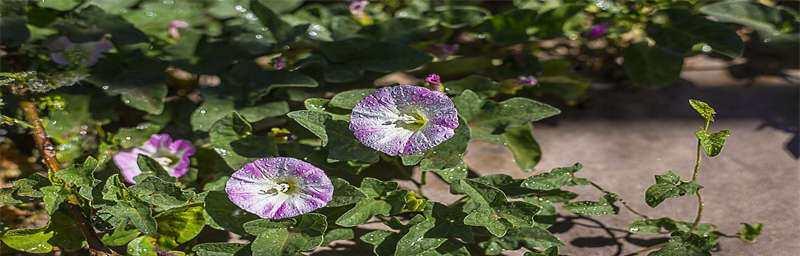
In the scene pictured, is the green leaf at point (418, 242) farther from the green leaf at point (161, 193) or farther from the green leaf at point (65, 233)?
the green leaf at point (65, 233)

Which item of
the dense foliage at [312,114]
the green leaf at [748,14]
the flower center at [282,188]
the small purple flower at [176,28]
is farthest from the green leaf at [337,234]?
the green leaf at [748,14]

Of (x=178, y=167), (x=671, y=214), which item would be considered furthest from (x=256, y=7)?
(x=671, y=214)

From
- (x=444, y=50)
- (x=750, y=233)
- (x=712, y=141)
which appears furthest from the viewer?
(x=444, y=50)

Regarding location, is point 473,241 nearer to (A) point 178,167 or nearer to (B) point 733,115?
(A) point 178,167

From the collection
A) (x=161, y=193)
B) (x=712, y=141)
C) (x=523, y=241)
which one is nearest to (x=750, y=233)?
(x=712, y=141)

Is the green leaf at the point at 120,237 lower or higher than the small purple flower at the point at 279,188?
lower

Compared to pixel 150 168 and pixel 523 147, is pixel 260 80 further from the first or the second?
pixel 523 147
